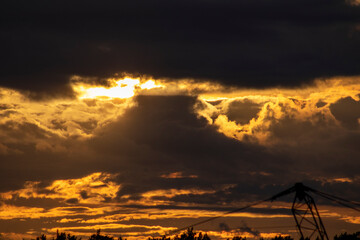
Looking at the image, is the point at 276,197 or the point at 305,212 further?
the point at 276,197

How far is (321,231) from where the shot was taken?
170250mm

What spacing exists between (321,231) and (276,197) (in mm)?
13451

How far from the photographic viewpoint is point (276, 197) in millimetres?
177000

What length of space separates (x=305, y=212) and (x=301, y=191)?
1010 centimetres

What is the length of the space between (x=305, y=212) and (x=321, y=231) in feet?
28.2

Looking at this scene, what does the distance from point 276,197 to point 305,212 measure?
1320cm

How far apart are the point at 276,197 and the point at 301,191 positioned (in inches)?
248

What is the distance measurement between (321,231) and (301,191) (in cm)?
1029

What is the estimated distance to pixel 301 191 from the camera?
17425 cm

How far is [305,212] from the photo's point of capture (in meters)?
165
